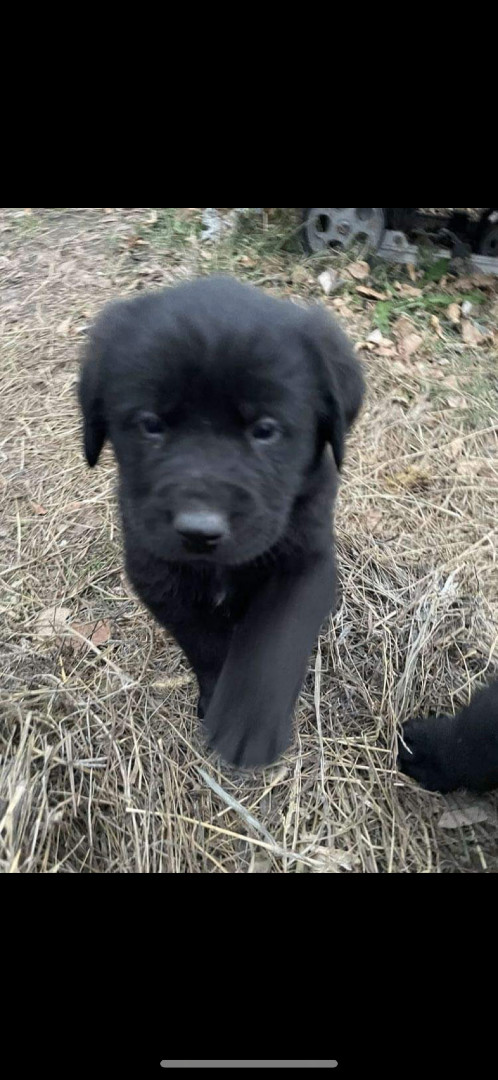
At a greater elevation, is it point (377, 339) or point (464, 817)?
point (377, 339)

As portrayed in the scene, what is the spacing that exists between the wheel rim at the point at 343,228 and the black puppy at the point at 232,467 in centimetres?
273

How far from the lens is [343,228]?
439 cm

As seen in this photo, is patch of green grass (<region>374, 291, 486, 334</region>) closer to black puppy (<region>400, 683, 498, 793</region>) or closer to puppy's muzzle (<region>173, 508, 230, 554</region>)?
black puppy (<region>400, 683, 498, 793</region>)

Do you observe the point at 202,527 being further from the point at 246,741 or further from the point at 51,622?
the point at 51,622

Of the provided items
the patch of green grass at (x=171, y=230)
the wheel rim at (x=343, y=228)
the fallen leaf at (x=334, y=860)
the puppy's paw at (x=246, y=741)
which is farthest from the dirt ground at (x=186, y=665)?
the puppy's paw at (x=246, y=741)

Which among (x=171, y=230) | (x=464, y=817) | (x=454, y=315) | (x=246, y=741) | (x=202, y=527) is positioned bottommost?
(x=464, y=817)

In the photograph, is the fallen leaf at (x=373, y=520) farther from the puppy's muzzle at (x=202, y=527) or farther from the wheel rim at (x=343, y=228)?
the wheel rim at (x=343, y=228)

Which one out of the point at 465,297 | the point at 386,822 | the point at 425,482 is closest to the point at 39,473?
the point at 425,482

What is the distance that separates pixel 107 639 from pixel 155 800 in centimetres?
68

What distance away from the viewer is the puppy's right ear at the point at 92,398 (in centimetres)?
180

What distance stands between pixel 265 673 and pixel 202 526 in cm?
48

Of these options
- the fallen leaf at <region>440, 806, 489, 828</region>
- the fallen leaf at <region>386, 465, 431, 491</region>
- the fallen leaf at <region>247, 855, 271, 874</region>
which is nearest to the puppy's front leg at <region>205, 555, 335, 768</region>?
the fallen leaf at <region>247, 855, 271, 874</region>

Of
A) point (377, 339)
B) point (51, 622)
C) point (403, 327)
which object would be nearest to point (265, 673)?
point (51, 622)

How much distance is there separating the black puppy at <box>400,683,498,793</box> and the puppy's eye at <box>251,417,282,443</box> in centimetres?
125
